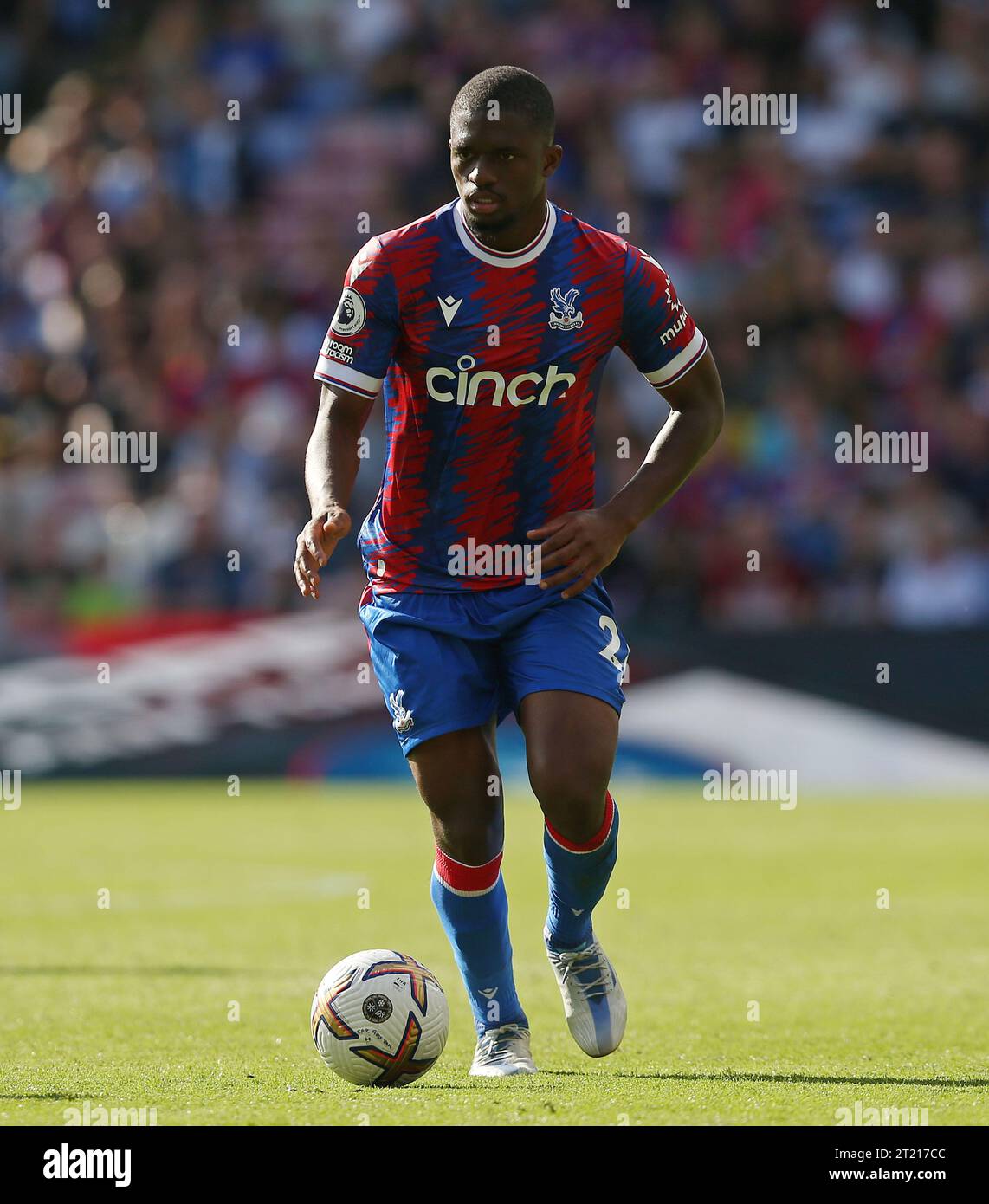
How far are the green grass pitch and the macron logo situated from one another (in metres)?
2.16

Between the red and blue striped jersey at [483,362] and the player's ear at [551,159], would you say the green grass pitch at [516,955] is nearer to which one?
the red and blue striped jersey at [483,362]

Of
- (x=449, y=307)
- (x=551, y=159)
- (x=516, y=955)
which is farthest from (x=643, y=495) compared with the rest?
(x=516, y=955)

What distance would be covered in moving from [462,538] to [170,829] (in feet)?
26.0

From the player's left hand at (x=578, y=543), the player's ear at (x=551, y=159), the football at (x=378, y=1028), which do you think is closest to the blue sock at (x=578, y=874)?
the football at (x=378, y=1028)

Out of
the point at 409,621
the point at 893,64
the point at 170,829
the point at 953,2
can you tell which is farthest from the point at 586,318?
the point at 953,2

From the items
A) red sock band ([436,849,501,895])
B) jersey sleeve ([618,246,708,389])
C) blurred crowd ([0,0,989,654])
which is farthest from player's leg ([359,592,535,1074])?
blurred crowd ([0,0,989,654])

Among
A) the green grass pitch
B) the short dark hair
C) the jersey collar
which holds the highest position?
the short dark hair

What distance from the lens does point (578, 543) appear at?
5.55 meters

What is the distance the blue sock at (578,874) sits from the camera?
565 cm

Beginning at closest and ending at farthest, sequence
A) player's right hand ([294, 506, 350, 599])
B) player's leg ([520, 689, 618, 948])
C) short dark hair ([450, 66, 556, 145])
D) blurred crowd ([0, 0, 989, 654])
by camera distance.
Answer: player's right hand ([294, 506, 350, 599]) < short dark hair ([450, 66, 556, 145]) < player's leg ([520, 689, 618, 948]) < blurred crowd ([0, 0, 989, 654])

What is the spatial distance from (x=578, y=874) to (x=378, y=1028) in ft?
2.56

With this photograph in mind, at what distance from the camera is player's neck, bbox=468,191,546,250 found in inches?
217

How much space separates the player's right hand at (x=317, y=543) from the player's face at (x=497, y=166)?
3.15ft

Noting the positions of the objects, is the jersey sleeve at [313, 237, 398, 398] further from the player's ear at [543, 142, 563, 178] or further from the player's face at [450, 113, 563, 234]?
the player's ear at [543, 142, 563, 178]
